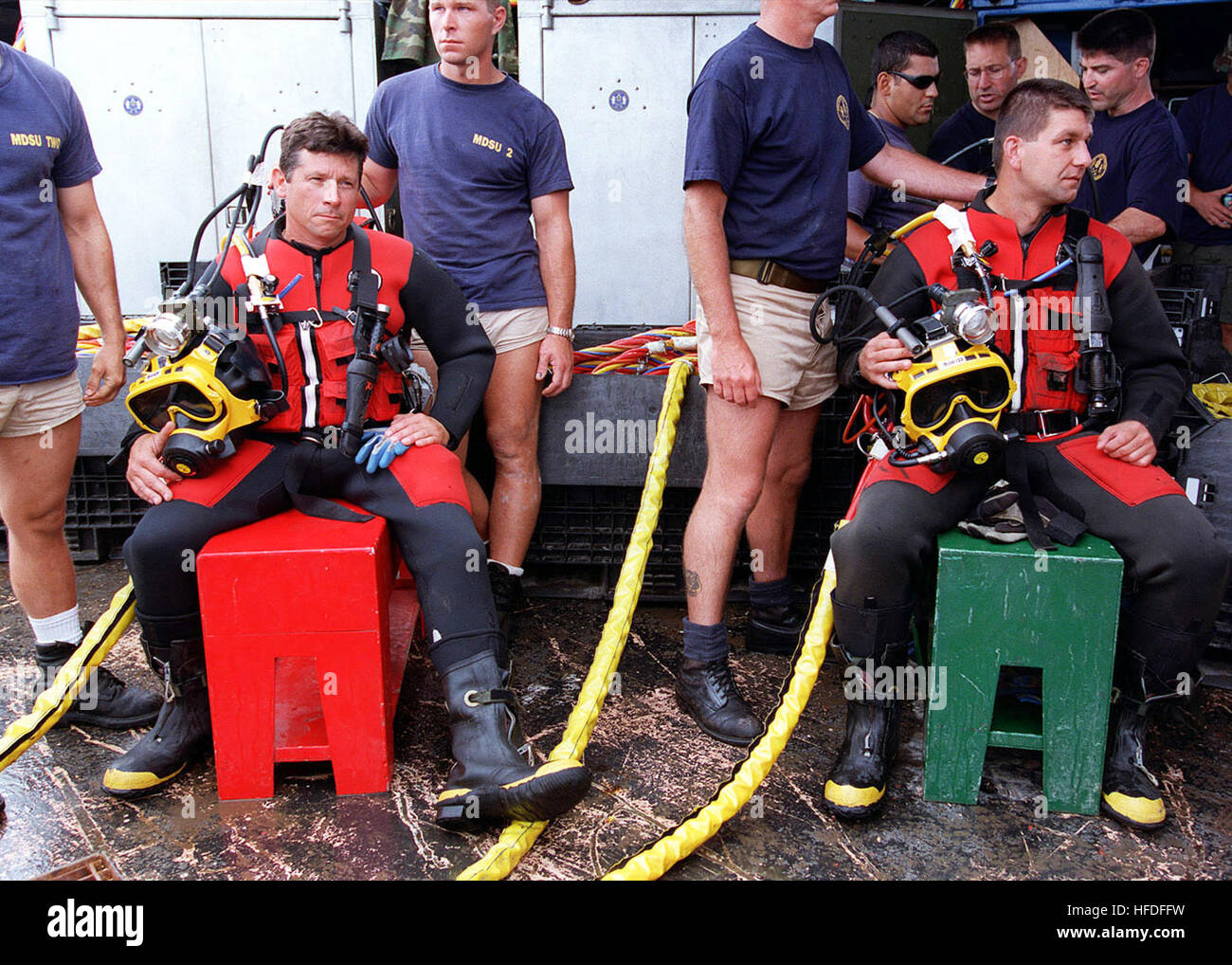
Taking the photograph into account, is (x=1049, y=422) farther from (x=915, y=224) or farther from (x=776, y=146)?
(x=776, y=146)

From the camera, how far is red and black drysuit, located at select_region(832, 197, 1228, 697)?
2.53 m

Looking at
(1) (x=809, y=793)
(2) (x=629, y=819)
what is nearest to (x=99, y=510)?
(2) (x=629, y=819)

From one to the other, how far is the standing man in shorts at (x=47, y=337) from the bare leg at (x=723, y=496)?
1.70 metres

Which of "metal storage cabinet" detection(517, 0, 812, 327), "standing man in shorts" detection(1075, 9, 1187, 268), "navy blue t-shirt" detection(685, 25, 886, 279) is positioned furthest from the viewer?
"metal storage cabinet" detection(517, 0, 812, 327)

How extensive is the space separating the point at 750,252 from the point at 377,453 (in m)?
1.27

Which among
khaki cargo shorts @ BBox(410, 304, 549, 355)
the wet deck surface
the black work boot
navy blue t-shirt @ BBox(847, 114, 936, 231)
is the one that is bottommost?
the wet deck surface

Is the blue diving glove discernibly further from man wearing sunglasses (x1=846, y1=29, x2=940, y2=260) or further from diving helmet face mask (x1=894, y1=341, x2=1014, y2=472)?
man wearing sunglasses (x1=846, y1=29, x2=940, y2=260)

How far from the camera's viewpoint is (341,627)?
8.48ft

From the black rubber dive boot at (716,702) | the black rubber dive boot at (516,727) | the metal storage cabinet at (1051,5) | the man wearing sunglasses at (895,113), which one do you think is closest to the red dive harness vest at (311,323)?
the black rubber dive boot at (516,727)

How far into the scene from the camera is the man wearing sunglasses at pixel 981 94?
4.36 meters

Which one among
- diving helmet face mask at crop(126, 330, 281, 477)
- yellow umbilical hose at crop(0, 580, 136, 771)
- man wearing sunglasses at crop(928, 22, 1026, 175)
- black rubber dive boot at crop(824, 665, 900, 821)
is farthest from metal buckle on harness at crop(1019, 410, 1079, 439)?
yellow umbilical hose at crop(0, 580, 136, 771)

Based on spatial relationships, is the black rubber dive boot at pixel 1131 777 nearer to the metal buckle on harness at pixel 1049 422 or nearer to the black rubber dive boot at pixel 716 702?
the metal buckle on harness at pixel 1049 422

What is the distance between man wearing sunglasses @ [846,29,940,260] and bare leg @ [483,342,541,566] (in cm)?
131

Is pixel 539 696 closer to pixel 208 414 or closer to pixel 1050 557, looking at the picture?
pixel 208 414
